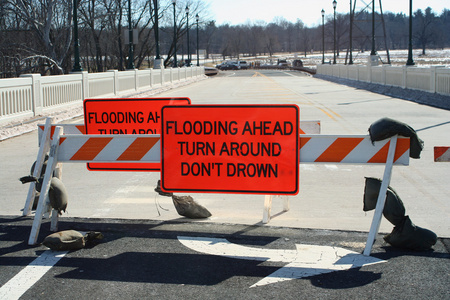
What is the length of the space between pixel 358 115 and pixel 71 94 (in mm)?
9431

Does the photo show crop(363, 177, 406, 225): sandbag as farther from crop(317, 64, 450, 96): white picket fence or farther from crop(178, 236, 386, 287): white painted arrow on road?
crop(317, 64, 450, 96): white picket fence

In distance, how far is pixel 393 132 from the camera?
538 cm

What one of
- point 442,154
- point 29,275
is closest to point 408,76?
point 442,154

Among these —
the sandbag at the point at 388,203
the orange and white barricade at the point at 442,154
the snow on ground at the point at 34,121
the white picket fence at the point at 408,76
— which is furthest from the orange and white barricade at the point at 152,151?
the white picket fence at the point at 408,76

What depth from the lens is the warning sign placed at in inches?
222

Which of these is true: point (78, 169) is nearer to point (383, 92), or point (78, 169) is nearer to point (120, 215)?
point (120, 215)

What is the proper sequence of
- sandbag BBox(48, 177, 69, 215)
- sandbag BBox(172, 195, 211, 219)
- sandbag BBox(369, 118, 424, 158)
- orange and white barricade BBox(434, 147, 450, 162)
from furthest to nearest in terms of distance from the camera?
sandbag BBox(172, 195, 211, 219)
sandbag BBox(48, 177, 69, 215)
orange and white barricade BBox(434, 147, 450, 162)
sandbag BBox(369, 118, 424, 158)

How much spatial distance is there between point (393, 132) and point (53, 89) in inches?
591

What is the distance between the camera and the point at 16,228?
606cm

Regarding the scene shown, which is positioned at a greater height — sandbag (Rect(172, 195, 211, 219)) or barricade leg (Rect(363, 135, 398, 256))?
barricade leg (Rect(363, 135, 398, 256))

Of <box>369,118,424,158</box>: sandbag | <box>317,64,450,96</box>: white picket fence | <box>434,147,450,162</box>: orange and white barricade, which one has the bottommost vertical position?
<box>434,147,450,162</box>: orange and white barricade

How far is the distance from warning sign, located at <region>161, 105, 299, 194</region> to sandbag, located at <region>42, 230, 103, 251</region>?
0.87 metres

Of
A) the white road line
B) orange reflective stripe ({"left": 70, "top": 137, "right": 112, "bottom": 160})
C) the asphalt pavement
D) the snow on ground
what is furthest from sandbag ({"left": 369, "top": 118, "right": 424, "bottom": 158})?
the snow on ground

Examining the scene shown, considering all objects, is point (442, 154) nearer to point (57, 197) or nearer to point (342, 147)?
point (342, 147)
